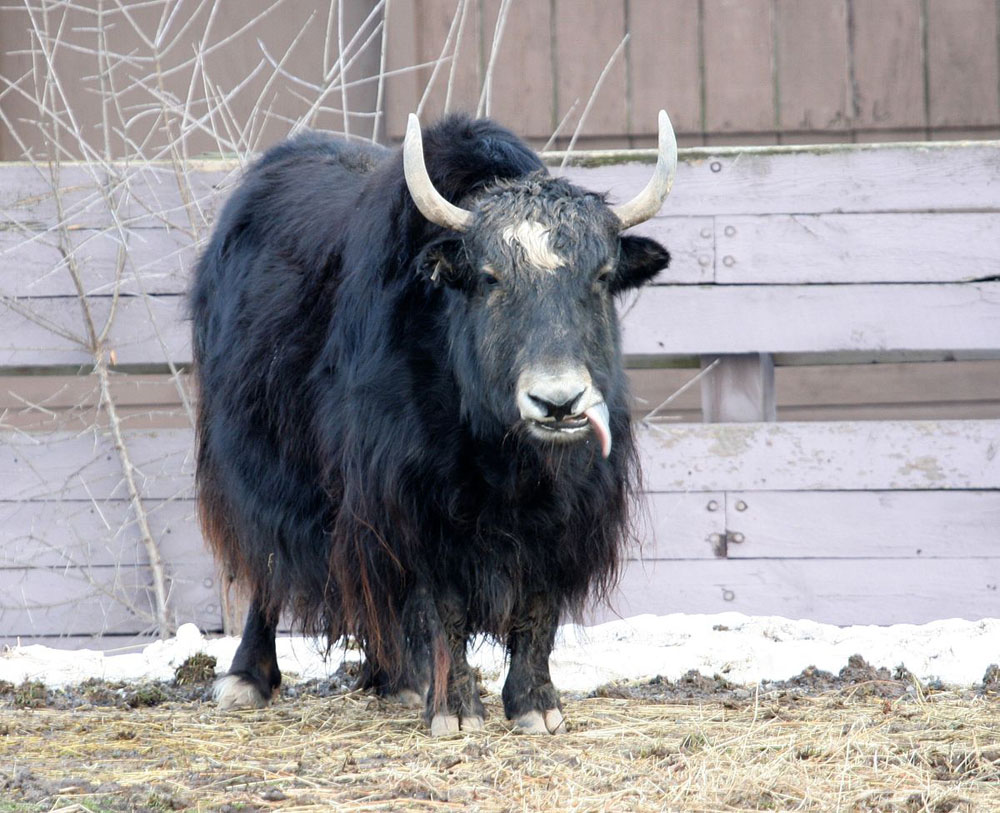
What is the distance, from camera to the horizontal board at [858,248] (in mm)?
6219

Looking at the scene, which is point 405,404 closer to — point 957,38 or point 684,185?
point 684,185

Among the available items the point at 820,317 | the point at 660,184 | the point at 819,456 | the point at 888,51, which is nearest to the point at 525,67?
the point at 888,51

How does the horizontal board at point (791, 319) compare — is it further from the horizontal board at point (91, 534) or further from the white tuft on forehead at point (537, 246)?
the white tuft on forehead at point (537, 246)

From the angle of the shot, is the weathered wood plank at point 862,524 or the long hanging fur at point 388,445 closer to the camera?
the long hanging fur at point 388,445

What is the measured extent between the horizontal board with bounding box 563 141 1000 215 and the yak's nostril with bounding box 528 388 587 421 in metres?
2.83

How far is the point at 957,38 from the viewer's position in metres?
7.32

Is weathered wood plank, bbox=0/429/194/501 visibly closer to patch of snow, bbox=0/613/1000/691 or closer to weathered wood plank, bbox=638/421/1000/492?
patch of snow, bbox=0/613/1000/691

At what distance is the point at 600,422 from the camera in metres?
3.77

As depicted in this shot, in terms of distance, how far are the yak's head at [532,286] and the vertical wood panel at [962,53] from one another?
→ 3.71 metres

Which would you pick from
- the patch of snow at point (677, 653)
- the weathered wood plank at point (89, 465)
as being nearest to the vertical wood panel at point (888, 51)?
the patch of snow at point (677, 653)

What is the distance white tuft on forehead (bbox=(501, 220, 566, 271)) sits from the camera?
398cm

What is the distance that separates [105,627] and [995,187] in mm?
4221

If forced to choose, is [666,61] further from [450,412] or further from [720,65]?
[450,412]


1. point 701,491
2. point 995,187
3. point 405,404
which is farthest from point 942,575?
point 405,404
